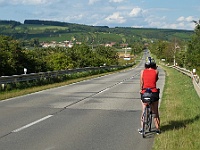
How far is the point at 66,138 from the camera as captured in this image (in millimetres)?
7922

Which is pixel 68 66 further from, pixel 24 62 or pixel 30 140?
pixel 30 140

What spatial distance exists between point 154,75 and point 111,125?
7.45 feet

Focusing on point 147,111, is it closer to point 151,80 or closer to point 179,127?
point 151,80

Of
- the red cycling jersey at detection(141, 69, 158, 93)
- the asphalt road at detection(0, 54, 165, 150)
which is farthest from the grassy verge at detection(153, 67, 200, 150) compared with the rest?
the red cycling jersey at detection(141, 69, 158, 93)

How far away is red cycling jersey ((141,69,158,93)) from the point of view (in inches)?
314

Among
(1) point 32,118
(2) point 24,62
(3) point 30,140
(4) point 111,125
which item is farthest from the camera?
(2) point 24,62

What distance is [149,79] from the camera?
8000 millimetres

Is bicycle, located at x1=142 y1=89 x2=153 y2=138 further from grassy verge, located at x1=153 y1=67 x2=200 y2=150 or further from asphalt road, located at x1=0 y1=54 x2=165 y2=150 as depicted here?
grassy verge, located at x1=153 y1=67 x2=200 y2=150

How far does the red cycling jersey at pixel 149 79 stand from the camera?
7986 millimetres

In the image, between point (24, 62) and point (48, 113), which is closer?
point (48, 113)

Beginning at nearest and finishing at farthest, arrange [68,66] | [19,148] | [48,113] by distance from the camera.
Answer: [19,148], [48,113], [68,66]

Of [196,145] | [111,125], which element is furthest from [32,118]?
[196,145]

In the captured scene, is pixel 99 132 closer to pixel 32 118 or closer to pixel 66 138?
pixel 66 138

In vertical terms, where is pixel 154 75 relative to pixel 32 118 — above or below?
above
